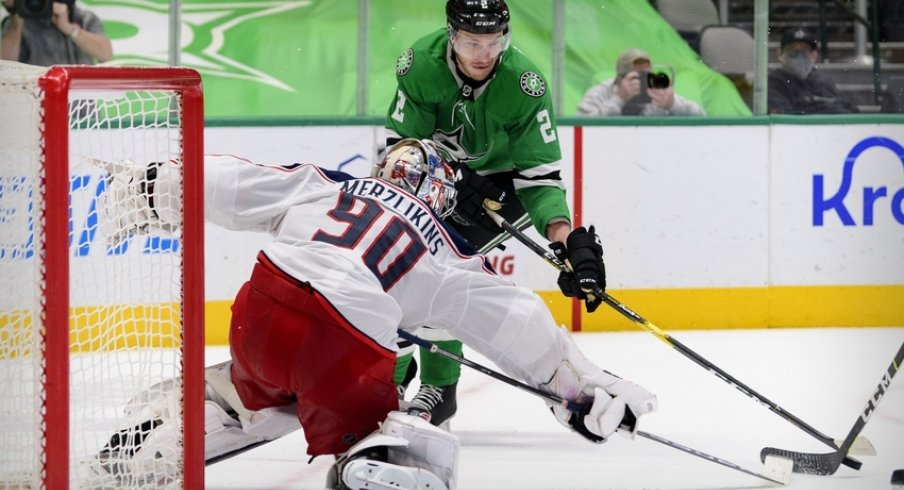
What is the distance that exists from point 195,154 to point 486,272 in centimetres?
62

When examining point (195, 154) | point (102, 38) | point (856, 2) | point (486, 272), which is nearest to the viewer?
point (195, 154)

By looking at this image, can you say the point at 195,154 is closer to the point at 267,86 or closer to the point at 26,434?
the point at 26,434

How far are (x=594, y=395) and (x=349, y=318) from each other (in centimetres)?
63

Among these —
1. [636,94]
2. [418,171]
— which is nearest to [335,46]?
[636,94]

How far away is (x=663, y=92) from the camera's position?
5.42 metres

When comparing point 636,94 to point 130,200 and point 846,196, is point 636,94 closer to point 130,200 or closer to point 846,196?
point 846,196

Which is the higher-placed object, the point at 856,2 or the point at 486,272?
the point at 856,2

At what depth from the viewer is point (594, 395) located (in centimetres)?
276

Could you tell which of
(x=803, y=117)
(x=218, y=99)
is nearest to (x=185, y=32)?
(x=218, y=99)

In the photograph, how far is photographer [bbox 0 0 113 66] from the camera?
5.00m

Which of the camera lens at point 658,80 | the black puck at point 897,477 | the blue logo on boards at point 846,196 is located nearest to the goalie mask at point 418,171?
the black puck at point 897,477

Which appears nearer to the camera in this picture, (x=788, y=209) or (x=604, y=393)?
(x=604, y=393)

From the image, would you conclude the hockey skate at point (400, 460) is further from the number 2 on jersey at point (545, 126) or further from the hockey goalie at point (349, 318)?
the number 2 on jersey at point (545, 126)

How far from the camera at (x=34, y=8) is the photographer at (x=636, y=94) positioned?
2.08 meters
